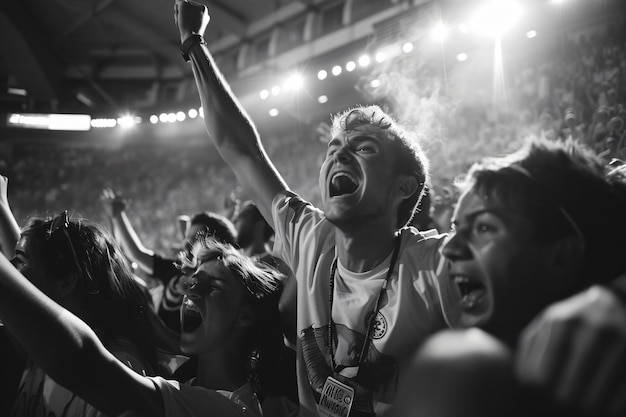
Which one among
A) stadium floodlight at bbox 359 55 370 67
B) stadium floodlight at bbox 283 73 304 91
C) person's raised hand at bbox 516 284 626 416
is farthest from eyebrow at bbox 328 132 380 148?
stadium floodlight at bbox 283 73 304 91

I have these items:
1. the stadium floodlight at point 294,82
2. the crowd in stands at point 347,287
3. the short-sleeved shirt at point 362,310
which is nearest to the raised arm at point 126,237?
the crowd in stands at point 347,287

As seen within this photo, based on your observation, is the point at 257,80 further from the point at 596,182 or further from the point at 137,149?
the point at 596,182

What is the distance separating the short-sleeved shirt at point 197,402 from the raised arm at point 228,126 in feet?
2.47

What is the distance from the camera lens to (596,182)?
3.19 feet

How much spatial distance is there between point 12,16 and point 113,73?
9.67 ft

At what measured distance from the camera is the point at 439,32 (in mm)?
6301

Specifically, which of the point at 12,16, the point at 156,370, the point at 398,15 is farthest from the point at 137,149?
the point at 156,370

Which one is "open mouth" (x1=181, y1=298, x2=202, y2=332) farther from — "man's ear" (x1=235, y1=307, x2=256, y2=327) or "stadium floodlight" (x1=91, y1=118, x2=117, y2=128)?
"stadium floodlight" (x1=91, y1=118, x2=117, y2=128)

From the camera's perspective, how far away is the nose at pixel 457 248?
101 cm

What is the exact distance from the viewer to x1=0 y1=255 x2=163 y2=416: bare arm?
914 millimetres

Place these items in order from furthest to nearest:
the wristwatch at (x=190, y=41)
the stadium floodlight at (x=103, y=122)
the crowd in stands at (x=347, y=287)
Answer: the stadium floodlight at (x=103, y=122)
the wristwatch at (x=190, y=41)
the crowd in stands at (x=347, y=287)

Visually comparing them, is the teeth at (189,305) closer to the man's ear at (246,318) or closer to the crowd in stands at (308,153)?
the man's ear at (246,318)

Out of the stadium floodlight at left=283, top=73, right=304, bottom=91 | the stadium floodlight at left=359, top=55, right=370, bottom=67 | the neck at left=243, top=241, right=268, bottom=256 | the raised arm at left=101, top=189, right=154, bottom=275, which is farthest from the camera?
the stadium floodlight at left=283, top=73, right=304, bottom=91

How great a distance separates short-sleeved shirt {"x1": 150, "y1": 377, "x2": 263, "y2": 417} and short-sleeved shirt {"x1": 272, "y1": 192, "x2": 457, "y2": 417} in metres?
0.22
